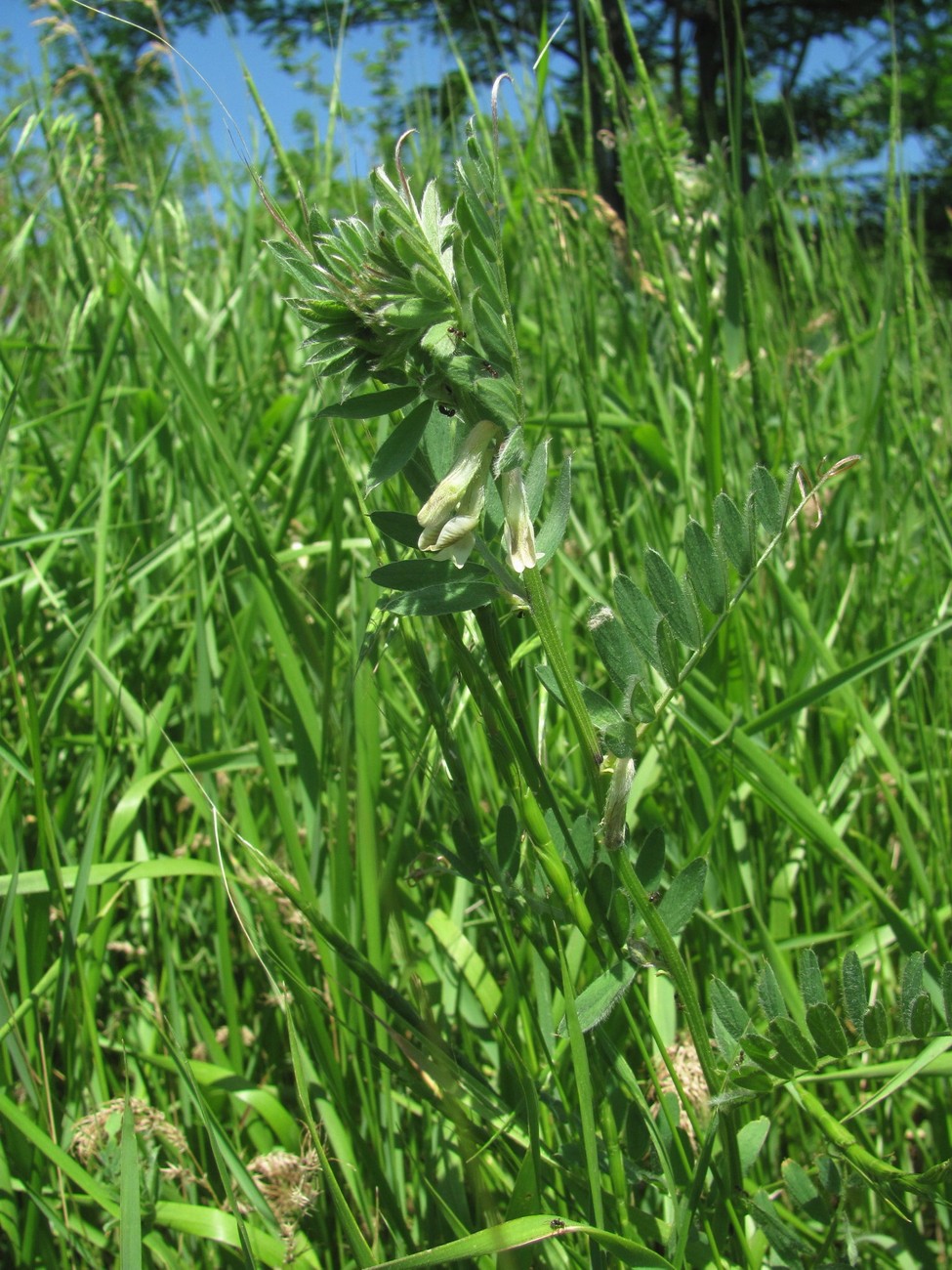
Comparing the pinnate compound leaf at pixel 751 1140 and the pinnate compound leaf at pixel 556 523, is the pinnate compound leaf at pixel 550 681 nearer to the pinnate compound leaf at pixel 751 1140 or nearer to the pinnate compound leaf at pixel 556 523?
the pinnate compound leaf at pixel 556 523

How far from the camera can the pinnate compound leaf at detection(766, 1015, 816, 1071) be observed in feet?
1.73

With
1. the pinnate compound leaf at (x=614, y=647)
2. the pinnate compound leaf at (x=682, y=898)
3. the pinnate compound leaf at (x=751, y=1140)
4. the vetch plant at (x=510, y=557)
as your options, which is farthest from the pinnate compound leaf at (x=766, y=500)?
the pinnate compound leaf at (x=751, y=1140)

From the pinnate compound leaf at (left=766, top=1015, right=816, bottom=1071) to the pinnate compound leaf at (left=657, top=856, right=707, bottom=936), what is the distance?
0.07 m

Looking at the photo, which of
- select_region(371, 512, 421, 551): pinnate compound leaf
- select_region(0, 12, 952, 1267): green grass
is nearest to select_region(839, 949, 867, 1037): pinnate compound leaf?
select_region(0, 12, 952, 1267): green grass

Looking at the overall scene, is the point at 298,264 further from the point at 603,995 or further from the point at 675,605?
the point at 603,995

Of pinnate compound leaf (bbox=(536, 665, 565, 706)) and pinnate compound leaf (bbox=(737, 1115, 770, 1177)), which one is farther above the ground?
pinnate compound leaf (bbox=(536, 665, 565, 706))

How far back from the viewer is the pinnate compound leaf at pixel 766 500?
0.55 m

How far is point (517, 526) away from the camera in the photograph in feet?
1.57

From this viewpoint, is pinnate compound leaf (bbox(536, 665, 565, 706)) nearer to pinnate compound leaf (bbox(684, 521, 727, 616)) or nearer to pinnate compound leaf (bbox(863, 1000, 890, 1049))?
pinnate compound leaf (bbox(684, 521, 727, 616))

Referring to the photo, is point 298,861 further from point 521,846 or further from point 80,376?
point 80,376

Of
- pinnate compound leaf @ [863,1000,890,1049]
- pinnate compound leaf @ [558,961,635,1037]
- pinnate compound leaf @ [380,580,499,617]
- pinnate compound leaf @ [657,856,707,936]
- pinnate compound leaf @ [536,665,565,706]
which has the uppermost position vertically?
pinnate compound leaf @ [380,580,499,617]

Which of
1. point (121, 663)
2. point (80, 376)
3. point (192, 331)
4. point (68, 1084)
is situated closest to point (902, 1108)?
point (68, 1084)

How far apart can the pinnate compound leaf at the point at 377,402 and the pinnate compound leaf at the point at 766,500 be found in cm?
20

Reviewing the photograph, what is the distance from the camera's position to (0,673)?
1103mm
